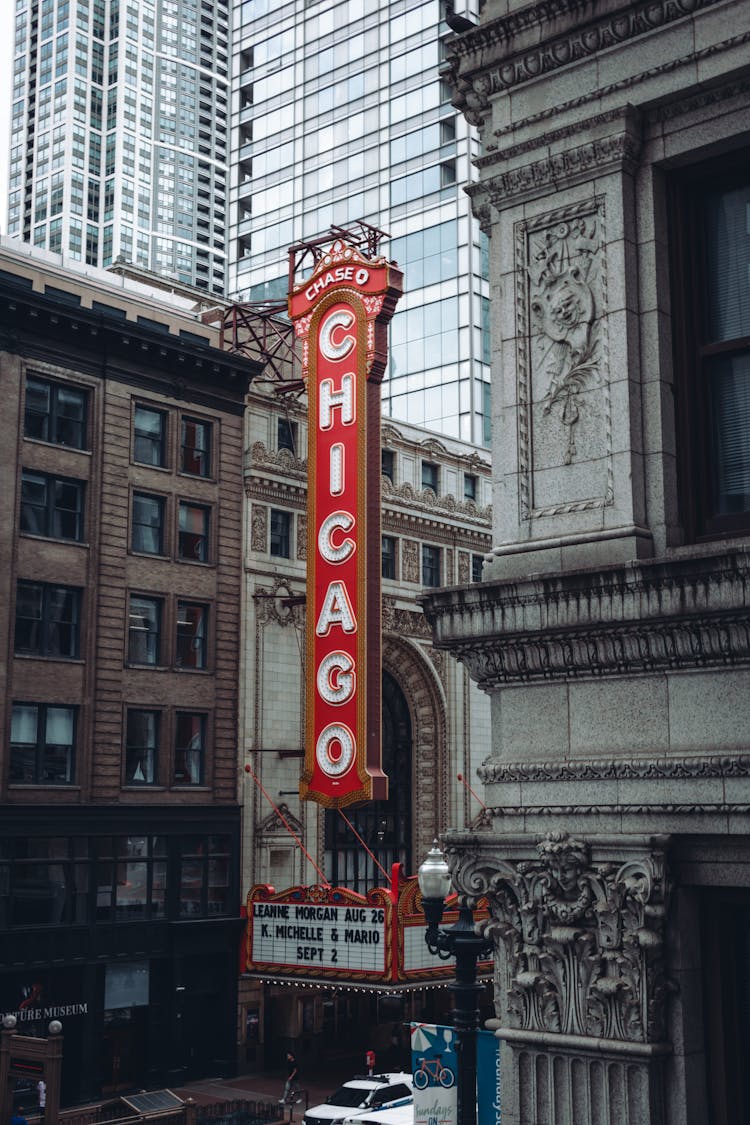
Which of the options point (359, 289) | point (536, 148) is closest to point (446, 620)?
point (536, 148)

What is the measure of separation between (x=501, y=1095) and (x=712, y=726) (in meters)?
3.17

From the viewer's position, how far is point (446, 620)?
1012 centimetres

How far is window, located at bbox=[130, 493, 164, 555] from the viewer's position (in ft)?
145

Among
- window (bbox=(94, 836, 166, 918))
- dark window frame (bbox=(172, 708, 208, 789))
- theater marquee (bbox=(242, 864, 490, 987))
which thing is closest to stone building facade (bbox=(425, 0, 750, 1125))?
theater marquee (bbox=(242, 864, 490, 987))

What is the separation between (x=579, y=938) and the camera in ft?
29.4

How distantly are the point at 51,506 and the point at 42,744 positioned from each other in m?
7.40

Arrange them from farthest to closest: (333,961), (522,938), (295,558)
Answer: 1. (295,558)
2. (333,961)
3. (522,938)

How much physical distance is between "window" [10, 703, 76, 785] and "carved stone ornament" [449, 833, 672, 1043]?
32.6 meters

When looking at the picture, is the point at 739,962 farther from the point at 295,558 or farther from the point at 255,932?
the point at 295,558

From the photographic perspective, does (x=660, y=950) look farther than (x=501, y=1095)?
No

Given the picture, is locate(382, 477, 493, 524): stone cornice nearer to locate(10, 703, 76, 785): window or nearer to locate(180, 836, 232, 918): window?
locate(180, 836, 232, 918): window

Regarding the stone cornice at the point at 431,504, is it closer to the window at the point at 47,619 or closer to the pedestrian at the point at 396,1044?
the window at the point at 47,619

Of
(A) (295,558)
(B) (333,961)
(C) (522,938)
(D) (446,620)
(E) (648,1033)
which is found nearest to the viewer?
(E) (648,1033)

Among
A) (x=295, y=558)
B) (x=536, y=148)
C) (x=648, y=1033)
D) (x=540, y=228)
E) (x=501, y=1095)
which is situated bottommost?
(x=501, y=1095)
